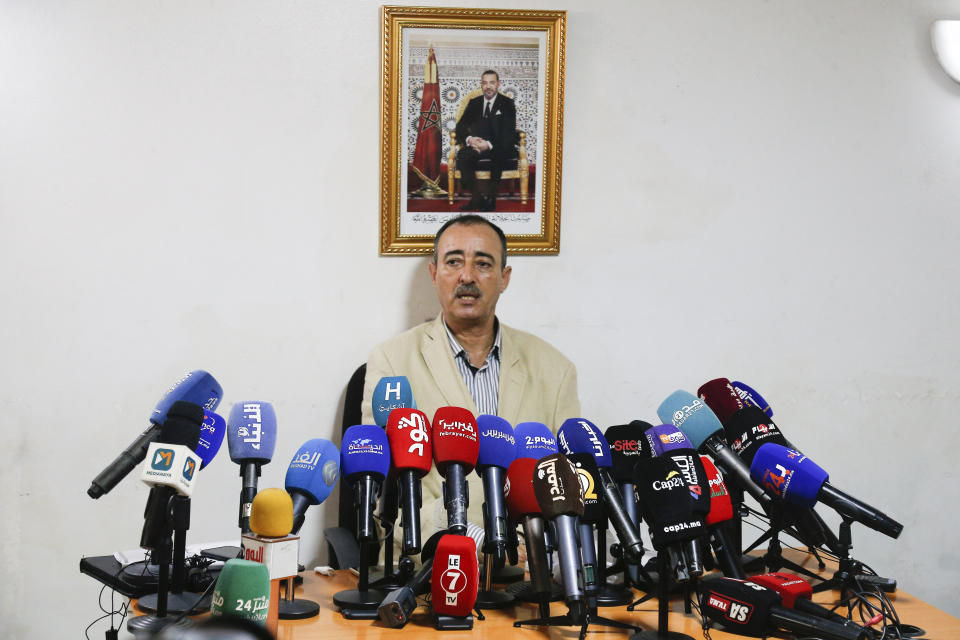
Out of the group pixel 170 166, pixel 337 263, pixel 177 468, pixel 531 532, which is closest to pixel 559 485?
pixel 531 532

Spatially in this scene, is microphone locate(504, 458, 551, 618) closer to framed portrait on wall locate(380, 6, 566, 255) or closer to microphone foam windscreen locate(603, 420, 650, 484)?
microphone foam windscreen locate(603, 420, 650, 484)

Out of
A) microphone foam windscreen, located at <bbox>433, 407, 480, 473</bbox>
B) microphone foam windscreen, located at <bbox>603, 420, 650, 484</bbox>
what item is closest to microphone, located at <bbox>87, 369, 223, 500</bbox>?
microphone foam windscreen, located at <bbox>433, 407, 480, 473</bbox>

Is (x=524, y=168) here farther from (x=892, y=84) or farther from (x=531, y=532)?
(x=531, y=532)

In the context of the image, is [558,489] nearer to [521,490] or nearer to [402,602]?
[521,490]

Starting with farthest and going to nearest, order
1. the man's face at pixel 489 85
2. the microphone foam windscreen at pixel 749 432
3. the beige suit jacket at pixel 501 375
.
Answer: the man's face at pixel 489 85, the beige suit jacket at pixel 501 375, the microphone foam windscreen at pixel 749 432

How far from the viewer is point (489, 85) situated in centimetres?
362

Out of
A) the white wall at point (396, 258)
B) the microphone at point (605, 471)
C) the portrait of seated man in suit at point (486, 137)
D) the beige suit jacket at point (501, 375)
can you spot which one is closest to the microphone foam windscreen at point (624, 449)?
the microphone at point (605, 471)

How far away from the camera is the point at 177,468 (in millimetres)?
1861

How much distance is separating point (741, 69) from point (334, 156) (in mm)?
1741

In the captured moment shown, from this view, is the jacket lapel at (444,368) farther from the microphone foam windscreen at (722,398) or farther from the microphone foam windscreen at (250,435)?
the microphone foam windscreen at (250,435)

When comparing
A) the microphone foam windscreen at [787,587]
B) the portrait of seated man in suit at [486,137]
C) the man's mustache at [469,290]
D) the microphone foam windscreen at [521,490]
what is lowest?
the microphone foam windscreen at [787,587]

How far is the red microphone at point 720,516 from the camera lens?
84.4 inches

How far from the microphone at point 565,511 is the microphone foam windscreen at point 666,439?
1.36 feet

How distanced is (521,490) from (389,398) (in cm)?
54
